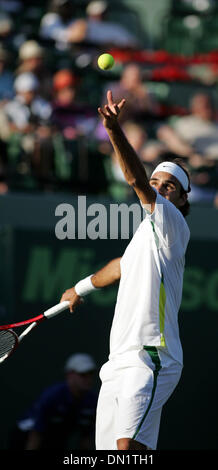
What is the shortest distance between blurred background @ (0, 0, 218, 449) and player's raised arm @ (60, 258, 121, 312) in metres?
2.56

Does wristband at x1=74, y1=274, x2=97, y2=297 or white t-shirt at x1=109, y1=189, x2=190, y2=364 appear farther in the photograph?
wristband at x1=74, y1=274, x2=97, y2=297

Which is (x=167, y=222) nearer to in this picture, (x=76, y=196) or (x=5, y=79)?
(x=76, y=196)

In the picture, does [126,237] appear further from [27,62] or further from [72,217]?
[27,62]

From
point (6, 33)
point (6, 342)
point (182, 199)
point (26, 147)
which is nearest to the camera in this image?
point (182, 199)

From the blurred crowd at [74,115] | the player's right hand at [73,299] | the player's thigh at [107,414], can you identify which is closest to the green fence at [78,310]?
the blurred crowd at [74,115]

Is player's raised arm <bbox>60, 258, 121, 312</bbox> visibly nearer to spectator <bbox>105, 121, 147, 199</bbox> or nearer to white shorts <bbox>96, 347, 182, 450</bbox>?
white shorts <bbox>96, 347, 182, 450</bbox>

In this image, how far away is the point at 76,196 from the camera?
809 cm

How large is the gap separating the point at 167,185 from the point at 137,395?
1247mm

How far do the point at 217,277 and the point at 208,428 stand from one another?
1.47 m

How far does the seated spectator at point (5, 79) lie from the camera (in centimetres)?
907

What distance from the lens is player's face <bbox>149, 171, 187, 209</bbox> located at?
5059 millimetres

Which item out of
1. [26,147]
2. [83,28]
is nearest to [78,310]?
[26,147]

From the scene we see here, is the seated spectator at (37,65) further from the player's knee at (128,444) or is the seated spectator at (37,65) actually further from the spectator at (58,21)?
the player's knee at (128,444)

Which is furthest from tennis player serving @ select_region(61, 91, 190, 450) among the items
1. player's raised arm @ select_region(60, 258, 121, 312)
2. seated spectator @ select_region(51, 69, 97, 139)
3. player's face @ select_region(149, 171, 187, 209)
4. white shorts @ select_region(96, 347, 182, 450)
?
seated spectator @ select_region(51, 69, 97, 139)
